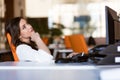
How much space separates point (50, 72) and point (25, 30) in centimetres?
141

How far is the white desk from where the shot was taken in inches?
41.6

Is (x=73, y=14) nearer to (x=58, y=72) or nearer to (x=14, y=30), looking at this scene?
(x=14, y=30)

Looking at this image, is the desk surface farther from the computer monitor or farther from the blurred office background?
the blurred office background

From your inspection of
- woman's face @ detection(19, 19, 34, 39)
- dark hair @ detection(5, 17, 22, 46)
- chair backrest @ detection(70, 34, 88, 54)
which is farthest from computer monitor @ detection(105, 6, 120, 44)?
chair backrest @ detection(70, 34, 88, 54)

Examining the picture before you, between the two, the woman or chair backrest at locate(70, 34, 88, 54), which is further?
chair backrest at locate(70, 34, 88, 54)

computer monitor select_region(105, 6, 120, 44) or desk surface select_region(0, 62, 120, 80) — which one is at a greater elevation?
computer monitor select_region(105, 6, 120, 44)

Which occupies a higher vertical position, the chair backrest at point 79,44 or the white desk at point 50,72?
the white desk at point 50,72

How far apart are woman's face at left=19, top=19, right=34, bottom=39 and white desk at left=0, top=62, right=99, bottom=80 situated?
4.33 ft

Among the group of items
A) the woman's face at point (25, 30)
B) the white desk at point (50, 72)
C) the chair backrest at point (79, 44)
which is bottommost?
the chair backrest at point (79, 44)

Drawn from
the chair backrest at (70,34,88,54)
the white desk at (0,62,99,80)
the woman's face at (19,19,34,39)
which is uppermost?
the woman's face at (19,19,34,39)

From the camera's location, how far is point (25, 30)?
8.05 ft

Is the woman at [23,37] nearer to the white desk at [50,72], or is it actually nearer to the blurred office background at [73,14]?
the white desk at [50,72]

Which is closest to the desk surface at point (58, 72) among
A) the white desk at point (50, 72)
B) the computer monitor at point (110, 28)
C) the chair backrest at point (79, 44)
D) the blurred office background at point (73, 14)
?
the white desk at point (50, 72)

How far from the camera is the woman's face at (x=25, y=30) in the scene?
2.43 metres
